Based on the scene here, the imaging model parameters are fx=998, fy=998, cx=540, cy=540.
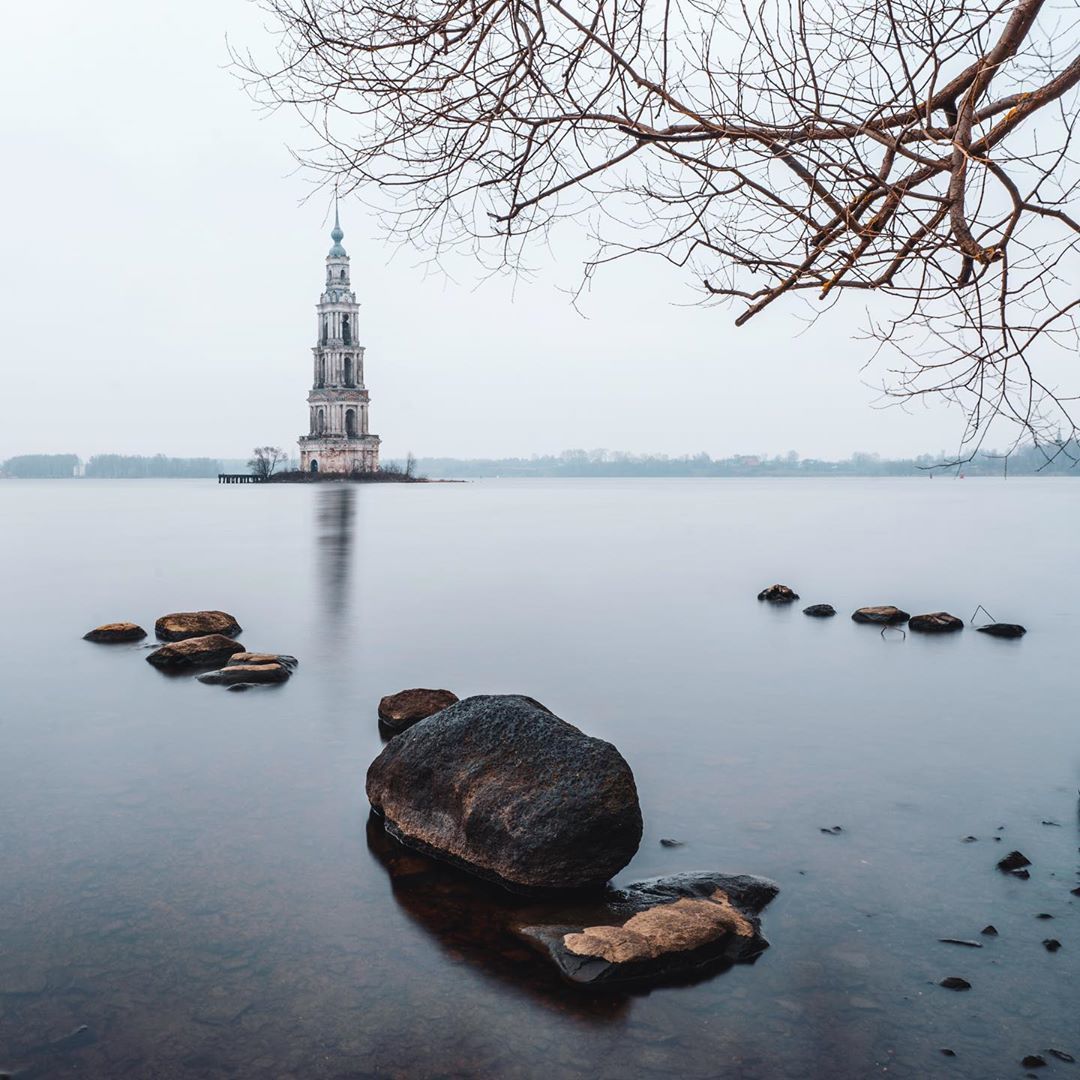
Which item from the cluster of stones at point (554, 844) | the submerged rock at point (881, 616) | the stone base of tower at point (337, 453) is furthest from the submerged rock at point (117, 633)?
the stone base of tower at point (337, 453)

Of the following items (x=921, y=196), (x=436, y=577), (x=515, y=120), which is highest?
(x=515, y=120)

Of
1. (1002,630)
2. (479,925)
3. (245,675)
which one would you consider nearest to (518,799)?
(479,925)

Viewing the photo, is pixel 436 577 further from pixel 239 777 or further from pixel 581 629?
pixel 239 777

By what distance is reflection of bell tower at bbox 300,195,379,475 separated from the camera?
15825 centimetres

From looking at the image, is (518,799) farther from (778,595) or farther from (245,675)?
(778,595)

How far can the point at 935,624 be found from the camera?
19469 mm

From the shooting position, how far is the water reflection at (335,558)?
23.3 metres

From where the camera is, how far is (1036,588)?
2864cm

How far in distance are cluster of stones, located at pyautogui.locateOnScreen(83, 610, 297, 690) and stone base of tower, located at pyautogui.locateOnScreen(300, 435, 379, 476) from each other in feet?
480

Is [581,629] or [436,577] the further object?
[436,577]

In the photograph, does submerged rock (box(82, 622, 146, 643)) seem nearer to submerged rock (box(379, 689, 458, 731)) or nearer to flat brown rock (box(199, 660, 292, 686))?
flat brown rock (box(199, 660, 292, 686))

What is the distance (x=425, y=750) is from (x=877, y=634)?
1320 cm

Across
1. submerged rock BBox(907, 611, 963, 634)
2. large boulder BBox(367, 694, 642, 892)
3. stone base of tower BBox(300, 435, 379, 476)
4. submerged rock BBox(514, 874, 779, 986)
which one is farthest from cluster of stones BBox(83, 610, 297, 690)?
stone base of tower BBox(300, 435, 379, 476)

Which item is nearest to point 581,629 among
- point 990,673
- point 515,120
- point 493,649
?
point 493,649
